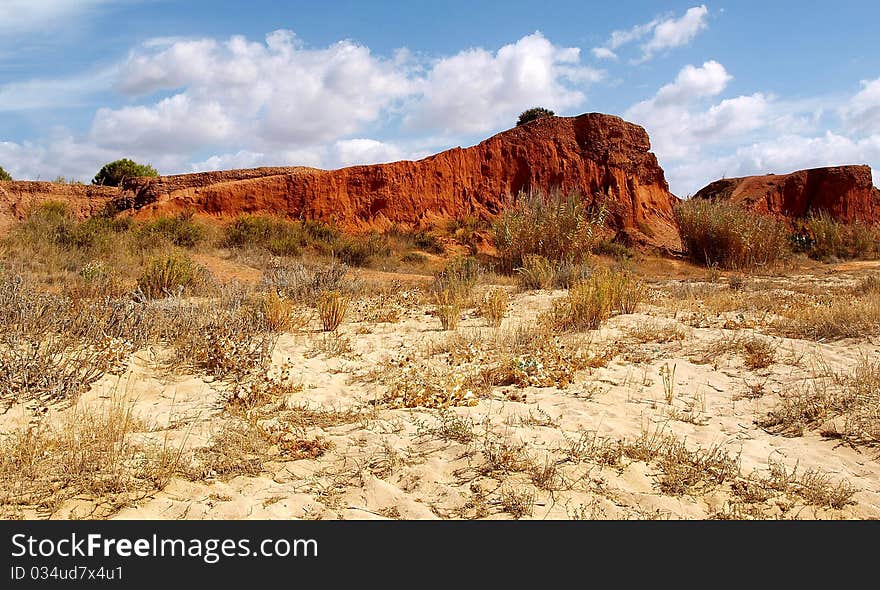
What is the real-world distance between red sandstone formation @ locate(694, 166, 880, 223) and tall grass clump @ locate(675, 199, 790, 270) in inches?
287

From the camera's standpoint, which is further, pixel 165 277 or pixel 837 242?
pixel 837 242

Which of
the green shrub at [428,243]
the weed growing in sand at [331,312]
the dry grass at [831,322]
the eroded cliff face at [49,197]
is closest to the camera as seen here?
the dry grass at [831,322]

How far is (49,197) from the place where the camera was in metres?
16.2

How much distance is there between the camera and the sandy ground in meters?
2.86

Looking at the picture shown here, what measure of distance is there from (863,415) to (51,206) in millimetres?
16766

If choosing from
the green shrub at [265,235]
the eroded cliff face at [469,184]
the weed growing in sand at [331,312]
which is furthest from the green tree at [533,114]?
the weed growing in sand at [331,312]

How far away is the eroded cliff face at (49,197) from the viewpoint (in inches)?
610

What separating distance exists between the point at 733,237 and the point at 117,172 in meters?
21.2

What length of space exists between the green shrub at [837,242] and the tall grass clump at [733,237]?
3.83 m

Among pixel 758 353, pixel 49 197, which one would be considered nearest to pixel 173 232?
pixel 49 197

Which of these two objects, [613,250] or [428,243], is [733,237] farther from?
[428,243]

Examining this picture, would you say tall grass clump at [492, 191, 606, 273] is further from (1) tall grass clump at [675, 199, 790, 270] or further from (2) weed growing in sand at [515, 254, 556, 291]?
(1) tall grass clump at [675, 199, 790, 270]

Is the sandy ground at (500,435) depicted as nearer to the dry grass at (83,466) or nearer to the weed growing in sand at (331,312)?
the dry grass at (83,466)

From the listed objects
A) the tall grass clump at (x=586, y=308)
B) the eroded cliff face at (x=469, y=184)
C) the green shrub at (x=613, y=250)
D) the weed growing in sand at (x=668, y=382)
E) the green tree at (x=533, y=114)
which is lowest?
the weed growing in sand at (x=668, y=382)
